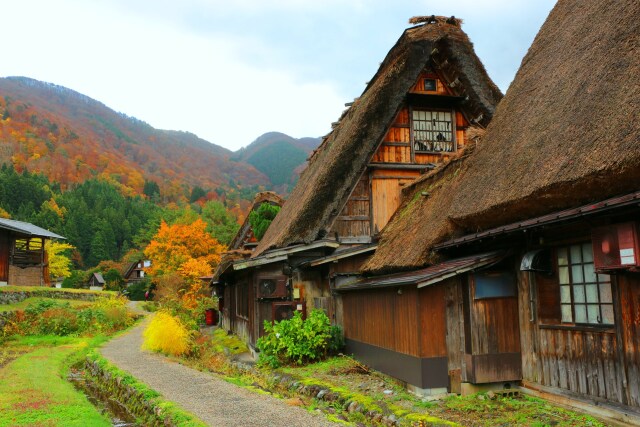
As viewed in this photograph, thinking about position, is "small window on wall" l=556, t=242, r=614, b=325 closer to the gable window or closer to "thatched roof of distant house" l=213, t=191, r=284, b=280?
the gable window

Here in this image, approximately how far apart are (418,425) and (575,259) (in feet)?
11.4

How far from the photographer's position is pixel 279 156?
510ft

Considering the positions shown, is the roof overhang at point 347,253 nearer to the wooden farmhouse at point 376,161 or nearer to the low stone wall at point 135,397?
the wooden farmhouse at point 376,161

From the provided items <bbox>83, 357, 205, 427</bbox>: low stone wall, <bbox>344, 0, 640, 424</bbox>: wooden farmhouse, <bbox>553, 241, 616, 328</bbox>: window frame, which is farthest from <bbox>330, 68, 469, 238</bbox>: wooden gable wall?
<bbox>553, 241, 616, 328</bbox>: window frame

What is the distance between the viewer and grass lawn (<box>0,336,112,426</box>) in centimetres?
912

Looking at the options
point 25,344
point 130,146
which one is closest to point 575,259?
point 25,344

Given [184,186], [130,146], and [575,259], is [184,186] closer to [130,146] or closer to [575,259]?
[130,146]

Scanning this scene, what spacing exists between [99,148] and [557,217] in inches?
5510

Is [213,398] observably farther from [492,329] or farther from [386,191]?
[386,191]

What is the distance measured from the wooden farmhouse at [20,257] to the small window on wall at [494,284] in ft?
92.8

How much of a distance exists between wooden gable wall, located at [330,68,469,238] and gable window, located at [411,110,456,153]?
0.24m

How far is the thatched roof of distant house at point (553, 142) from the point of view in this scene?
7039mm

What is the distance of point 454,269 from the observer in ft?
29.2

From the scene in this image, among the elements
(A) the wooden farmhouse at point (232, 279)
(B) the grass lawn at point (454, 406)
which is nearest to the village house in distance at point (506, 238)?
(B) the grass lawn at point (454, 406)
